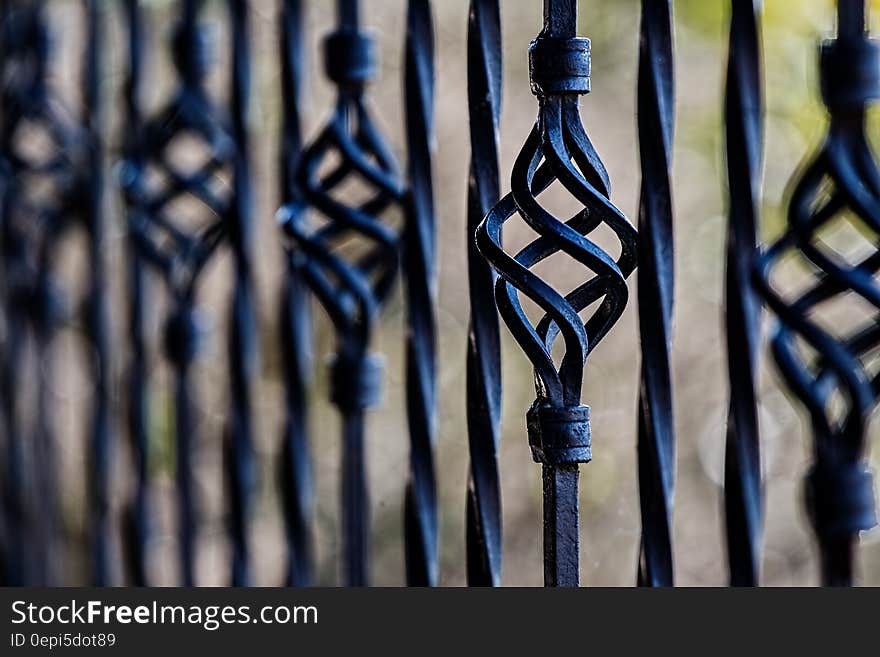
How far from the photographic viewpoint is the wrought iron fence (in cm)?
60

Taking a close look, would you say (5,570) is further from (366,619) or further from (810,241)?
(810,241)

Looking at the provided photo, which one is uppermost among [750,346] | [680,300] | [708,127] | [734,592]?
[708,127]

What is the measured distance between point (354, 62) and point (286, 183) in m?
0.13

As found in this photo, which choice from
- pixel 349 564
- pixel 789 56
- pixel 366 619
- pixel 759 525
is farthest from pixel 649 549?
pixel 789 56

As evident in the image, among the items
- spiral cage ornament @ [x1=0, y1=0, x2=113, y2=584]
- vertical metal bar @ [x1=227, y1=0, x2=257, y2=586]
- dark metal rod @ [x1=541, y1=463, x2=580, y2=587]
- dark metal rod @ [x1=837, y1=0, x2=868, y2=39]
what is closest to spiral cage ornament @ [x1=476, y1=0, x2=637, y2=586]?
dark metal rod @ [x1=541, y1=463, x2=580, y2=587]

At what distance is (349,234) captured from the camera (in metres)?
0.94

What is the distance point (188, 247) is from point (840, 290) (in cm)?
80

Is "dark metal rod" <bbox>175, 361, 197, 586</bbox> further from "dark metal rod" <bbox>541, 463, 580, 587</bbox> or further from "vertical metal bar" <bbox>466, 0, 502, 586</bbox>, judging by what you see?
"dark metal rod" <bbox>541, 463, 580, 587</bbox>

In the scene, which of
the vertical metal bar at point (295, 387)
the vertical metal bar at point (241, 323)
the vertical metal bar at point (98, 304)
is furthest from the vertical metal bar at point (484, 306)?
the vertical metal bar at point (98, 304)

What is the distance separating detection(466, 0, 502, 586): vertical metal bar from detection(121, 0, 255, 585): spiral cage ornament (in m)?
0.40

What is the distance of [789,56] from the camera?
2123 millimetres

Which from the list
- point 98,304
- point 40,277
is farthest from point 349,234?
point 40,277

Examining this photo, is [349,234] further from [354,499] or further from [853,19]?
[853,19]

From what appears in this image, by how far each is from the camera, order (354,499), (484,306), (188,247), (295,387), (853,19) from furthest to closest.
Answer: (188,247) → (295,387) → (354,499) → (484,306) → (853,19)
